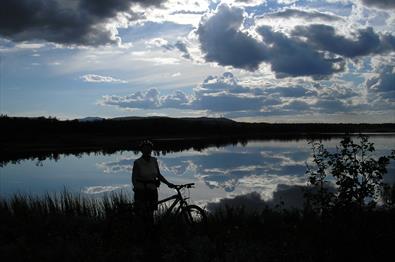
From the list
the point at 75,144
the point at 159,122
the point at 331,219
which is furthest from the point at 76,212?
the point at 159,122

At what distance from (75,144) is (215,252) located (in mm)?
56368

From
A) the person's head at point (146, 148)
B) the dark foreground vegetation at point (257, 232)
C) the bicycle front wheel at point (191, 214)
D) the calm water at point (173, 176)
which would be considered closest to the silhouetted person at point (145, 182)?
the person's head at point (146, 148)

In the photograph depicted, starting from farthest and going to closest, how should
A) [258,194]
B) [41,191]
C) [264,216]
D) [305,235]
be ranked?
[41,191] → [258,194] → [264,216] → [305,235]

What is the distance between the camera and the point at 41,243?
966cm

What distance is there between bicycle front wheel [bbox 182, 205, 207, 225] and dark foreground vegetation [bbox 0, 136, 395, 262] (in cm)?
12

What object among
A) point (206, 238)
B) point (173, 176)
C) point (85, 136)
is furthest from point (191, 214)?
point (85, 136)

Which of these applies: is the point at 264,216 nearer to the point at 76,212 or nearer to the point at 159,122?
the point at 76,212

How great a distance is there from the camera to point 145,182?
9523 millimetres

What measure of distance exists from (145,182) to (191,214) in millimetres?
1401

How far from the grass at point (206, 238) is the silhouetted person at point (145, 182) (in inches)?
9.3

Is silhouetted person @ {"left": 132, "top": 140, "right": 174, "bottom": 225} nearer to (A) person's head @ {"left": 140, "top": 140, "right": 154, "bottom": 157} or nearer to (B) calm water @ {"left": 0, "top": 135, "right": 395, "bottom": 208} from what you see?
(A) person's head @ {"left": 140, "top": 140, "right": 154, "bottom": 157}

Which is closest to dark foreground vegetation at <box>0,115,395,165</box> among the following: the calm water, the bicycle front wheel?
the calm water

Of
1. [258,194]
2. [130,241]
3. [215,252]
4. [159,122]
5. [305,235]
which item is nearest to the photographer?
[215,252]

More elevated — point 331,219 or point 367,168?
point 367,168
